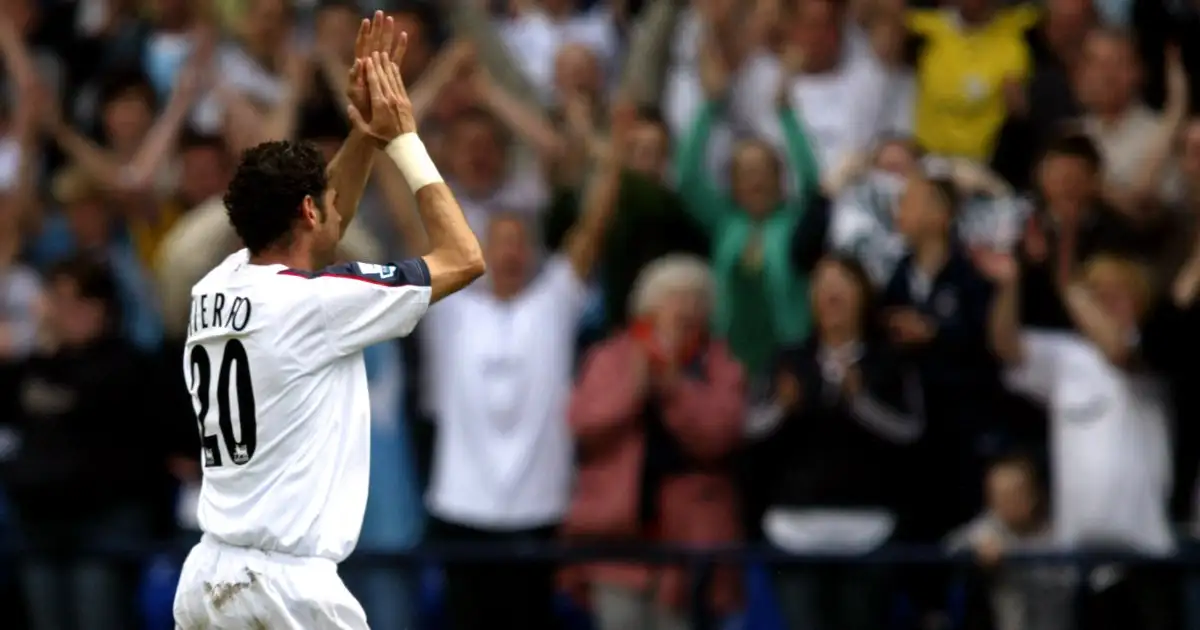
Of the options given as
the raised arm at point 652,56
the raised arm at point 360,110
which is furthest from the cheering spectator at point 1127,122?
the raised arm at point 360,110

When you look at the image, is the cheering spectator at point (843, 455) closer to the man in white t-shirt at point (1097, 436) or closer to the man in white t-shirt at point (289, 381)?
the man in white t-shirt at point (1097, 436)

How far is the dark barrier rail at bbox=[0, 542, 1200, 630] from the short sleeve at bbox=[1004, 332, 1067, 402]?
0.82 metres

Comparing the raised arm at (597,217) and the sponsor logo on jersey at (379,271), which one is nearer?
the sponsor logo on jersey at (379,271)

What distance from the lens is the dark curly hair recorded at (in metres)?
6.13

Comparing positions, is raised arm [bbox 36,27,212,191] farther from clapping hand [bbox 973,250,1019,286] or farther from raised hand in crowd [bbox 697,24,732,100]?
clapping hand [bbox 973,250,1019,286]

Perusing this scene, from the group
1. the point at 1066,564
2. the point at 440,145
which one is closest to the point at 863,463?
the point at 1066,564

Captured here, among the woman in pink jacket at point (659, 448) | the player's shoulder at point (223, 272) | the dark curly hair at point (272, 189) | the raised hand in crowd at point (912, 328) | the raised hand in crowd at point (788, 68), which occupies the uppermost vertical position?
the raised hand in crowd at point (788, 68)

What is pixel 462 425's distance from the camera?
9.84 metres

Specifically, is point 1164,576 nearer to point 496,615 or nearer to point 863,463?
point 863,463

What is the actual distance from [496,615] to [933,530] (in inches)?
83.0

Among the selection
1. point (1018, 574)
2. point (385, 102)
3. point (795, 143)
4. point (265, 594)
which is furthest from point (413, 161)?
point (795, 143)

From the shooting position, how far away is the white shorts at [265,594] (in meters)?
6.15

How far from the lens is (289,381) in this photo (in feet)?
20.3

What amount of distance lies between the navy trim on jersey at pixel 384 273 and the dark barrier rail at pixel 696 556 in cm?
342
